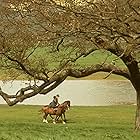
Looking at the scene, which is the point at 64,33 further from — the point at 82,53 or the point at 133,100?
the point at 133,100

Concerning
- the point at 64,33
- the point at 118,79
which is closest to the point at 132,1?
the point at 64,33

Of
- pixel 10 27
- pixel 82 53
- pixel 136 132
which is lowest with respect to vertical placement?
pixel 136 132

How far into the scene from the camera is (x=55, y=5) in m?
15.7

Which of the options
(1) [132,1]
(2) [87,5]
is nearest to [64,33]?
(2) [87,5]

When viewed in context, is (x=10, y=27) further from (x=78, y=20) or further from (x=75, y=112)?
(x=75, y=112)

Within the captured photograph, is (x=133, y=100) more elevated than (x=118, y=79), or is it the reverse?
(x=118, y=79)

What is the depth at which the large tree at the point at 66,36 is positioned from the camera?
1562 cm

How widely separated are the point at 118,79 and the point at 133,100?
31.7 meters

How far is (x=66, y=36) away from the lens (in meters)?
18.0

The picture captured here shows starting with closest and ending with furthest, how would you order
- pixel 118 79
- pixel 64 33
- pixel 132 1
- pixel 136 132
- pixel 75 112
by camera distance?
pixel 132 1 → pixel 64 33 → pixel 136 132 → pixel 75 112 → pixel 118 79

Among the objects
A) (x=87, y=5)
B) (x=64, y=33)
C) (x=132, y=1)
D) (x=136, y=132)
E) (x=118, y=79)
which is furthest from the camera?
(x=118, y=79)

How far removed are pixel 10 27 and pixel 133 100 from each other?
26.6 meters

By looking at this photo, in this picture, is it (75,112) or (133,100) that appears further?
(133,100)

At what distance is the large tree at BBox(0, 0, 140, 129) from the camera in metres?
15.6
